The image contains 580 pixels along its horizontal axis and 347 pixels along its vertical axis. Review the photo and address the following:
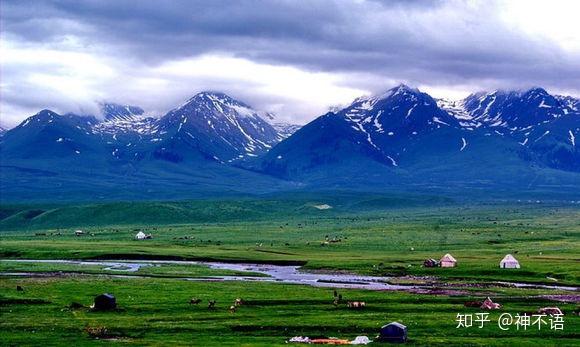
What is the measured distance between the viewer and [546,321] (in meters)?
78.5

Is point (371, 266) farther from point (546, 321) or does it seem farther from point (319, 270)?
point (546, 321)

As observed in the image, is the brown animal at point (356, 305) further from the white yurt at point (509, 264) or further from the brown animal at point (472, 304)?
the white yurt at point (509, 264)

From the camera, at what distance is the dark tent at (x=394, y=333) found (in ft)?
224

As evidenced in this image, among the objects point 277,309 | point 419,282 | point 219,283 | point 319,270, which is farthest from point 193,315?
point 319,270

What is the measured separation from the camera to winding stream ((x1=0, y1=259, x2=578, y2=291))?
113 m

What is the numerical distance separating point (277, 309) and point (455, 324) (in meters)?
20.1

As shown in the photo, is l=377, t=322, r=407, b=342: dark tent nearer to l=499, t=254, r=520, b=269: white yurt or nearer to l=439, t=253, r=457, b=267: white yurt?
l=499, t=254, r=520, b=269: white yurt

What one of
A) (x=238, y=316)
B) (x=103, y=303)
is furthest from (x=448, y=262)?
(x=103, y=303)

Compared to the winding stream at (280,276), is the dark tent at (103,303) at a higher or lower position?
higher

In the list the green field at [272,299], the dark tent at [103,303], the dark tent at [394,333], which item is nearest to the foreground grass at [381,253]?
the green field at [272,299]

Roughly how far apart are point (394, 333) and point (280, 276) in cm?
6221

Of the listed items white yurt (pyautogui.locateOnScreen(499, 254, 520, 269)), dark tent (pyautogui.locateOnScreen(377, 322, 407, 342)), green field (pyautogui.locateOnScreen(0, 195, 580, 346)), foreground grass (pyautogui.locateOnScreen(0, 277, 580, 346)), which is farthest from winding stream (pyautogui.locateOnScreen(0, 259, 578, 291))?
dark tent (pyautogui.locateOnScreen(377, 322, 407, 342))

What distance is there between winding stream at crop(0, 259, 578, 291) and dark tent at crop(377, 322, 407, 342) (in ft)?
130

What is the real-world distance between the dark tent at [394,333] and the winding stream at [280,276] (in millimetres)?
39655
